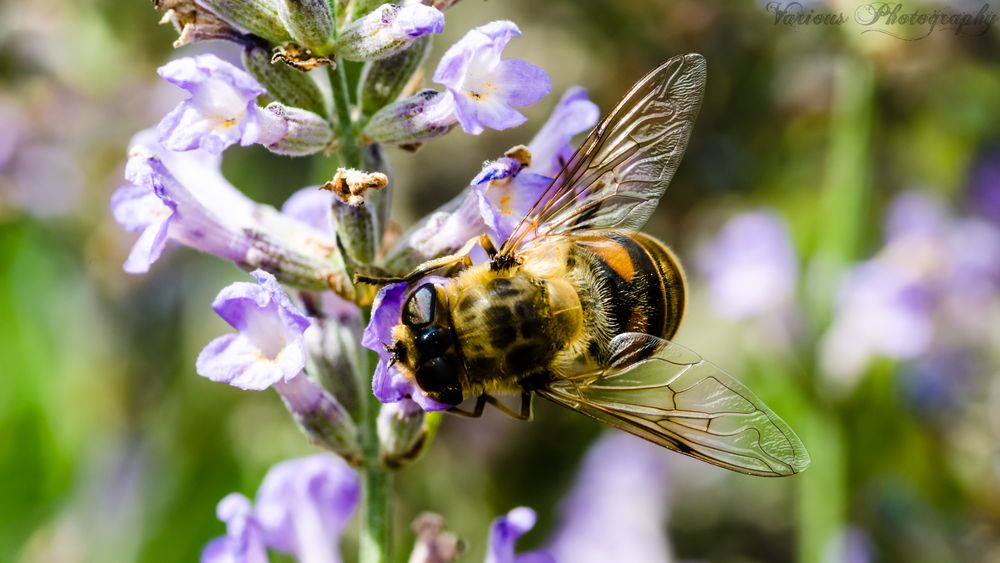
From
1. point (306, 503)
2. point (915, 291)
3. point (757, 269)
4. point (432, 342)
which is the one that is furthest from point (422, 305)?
point (915, 291)

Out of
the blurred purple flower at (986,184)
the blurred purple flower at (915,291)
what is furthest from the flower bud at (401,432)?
the blurred purple flower at (986,184)

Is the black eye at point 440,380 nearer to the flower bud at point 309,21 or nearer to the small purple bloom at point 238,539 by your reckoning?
the small purple bloom at point 238,539

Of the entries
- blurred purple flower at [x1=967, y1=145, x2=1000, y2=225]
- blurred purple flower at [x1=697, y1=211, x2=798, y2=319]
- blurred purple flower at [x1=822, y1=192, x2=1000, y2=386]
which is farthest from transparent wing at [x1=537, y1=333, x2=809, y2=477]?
blurred purple flower at [x1=967, y1=145, x2=1000, y2=225]

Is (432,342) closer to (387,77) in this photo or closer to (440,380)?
(440,380)

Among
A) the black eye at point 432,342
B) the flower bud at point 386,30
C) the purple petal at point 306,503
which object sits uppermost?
the flower bud at point 386,30

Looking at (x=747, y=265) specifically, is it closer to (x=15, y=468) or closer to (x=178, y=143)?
(x=15, y=468)

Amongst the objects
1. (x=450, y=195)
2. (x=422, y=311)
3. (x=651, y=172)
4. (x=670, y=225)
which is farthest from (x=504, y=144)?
(x=422, y=311)
